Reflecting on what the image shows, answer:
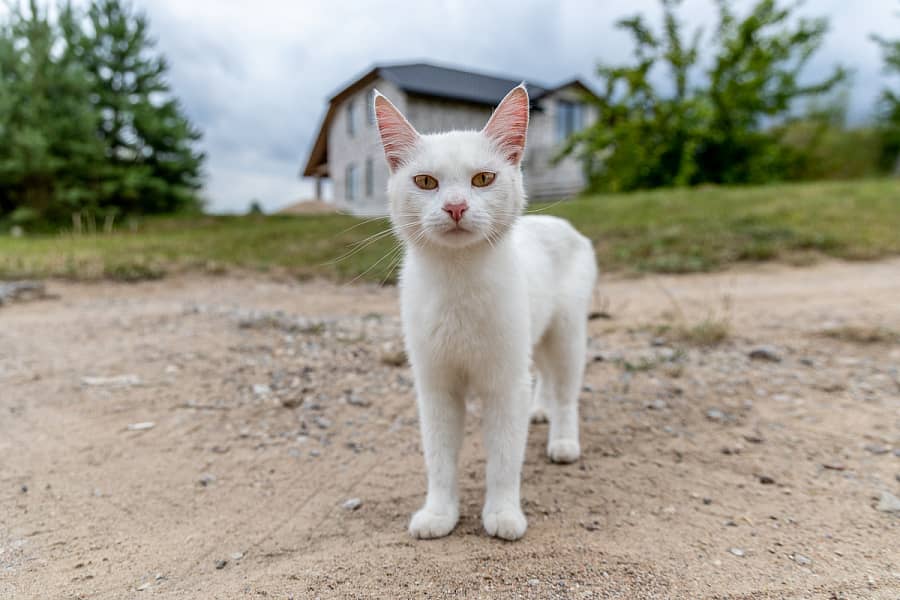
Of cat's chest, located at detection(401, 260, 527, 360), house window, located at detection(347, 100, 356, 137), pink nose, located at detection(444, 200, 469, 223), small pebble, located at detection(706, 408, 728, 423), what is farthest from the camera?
house window, located at detection(347, 100, 356, 137)

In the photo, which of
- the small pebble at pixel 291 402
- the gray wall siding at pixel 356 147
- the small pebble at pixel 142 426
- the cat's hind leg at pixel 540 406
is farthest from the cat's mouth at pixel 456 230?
the gray wall siding at pixel 356 147

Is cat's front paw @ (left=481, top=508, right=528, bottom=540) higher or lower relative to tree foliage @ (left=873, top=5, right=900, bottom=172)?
lower

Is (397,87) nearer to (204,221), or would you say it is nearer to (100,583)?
(204,221)

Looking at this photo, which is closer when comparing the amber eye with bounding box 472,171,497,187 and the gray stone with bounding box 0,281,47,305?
the amber eye with bounding box 472,171,497,187

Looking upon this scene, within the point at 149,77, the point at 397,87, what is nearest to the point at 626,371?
the point at 397,87

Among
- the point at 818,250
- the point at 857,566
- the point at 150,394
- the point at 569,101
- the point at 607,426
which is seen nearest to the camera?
the point at 857,566

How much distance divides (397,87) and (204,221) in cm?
663

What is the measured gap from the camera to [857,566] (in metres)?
1.79

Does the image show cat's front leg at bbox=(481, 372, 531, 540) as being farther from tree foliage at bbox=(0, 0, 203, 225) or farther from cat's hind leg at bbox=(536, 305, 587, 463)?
tree foliage at bbox=(0, 0, 203, 225)

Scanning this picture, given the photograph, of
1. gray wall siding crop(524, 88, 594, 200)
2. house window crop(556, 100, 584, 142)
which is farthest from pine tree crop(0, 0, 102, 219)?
house window crop(556, 100, 584, 142)

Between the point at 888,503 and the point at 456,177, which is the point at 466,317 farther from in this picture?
the point at 888,503

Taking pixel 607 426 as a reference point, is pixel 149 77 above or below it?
above

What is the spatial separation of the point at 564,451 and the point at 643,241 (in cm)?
580

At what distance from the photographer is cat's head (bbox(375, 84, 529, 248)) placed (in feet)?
6.00
